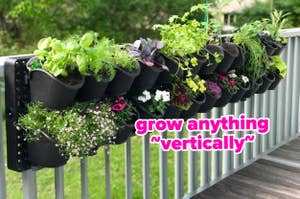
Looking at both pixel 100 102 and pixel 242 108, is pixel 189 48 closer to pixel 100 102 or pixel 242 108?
pixel 100 102

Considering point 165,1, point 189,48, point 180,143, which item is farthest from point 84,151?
point 165,1

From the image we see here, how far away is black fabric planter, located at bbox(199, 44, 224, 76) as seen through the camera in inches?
91.1

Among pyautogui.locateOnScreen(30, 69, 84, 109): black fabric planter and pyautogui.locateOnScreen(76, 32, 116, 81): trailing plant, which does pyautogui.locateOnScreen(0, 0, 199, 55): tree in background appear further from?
pyautogui.locateOnScreen(30, 69, 84, 109): black fabric planter

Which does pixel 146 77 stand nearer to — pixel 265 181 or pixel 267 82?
pixel 267 82

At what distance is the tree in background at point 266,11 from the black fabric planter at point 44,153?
6.55 metres

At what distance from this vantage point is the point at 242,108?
307 cm

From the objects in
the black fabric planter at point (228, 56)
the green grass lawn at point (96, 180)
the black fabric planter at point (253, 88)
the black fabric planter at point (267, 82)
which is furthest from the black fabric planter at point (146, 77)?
the green grass lawn at point (96, 180)

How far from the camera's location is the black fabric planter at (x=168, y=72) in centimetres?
204

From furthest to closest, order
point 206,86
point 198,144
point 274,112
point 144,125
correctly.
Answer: point 274,112
point 198,144
point 206,86
point 144,125

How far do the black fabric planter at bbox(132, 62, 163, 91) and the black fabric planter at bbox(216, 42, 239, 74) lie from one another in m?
0.53

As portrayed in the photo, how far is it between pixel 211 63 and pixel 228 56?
14 cm

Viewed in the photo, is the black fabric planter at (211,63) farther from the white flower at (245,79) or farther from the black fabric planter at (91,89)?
the black fabric planter at (91,89)

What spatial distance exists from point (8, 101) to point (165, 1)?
277 inches

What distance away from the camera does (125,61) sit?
186 cm
